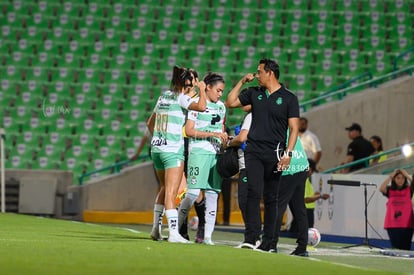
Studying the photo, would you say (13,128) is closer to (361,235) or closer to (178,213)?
(361,235)

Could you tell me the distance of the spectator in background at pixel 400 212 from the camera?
56.6 feet

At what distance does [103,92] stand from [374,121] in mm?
7089

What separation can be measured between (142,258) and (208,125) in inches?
150

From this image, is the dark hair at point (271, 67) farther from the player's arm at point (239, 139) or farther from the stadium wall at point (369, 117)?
the stadium wall at point (369, 117)

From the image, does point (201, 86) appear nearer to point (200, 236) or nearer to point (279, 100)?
point (279, 100)

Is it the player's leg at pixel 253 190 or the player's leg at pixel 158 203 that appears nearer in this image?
the player's leg at pixel 253 190

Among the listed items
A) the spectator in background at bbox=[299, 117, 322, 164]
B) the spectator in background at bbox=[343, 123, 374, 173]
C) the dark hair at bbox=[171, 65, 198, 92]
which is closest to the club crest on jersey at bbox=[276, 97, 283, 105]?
the dark hair at bbox=[171, 65, 198, 92]

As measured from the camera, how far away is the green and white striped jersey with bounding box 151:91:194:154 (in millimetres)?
13172

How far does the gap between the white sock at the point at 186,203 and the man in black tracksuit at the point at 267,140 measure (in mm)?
1037

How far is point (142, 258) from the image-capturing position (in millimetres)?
10242

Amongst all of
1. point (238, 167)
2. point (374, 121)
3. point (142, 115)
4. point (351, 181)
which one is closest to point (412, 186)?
point (351, 181)

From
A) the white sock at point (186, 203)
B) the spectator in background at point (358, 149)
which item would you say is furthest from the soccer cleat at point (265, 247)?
the spectator in background at point (358, 149)

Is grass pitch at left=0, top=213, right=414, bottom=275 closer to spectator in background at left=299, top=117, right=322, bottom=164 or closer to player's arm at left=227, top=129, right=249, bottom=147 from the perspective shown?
player's arm at left=227, top=129, right=249, bottom=147

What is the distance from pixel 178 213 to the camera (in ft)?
46.3
